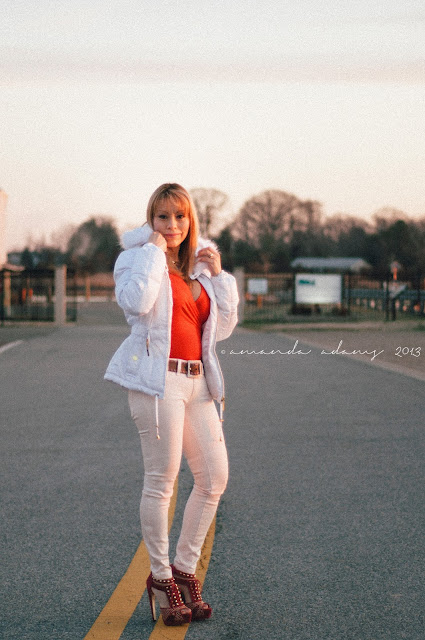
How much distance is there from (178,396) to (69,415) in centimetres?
615

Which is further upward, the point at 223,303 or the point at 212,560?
the point at 223,303

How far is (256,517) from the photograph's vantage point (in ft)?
17.3

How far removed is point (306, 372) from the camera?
14234 millimetres

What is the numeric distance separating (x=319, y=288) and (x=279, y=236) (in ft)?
254

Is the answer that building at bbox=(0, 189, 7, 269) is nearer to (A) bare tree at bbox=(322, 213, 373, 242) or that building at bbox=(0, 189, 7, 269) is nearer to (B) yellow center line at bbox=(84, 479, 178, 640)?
(B) yellow center line at bbox=(84, 479, 178, 640)

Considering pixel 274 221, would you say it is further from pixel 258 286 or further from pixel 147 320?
pixel 147 320

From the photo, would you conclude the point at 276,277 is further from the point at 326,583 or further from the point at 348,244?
the point at 348,244

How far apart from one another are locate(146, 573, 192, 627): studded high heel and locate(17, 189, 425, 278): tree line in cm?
8875

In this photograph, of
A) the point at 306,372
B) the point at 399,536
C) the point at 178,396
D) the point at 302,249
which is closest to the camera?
the point at 178,396

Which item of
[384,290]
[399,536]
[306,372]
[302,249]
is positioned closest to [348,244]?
[302,249]

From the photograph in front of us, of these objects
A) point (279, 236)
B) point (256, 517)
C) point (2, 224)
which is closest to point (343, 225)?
point (279, 236)

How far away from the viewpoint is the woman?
3.53 metres

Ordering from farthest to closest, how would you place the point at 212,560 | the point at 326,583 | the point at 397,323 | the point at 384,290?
the point at 384,290 < the point at 397,323 < the point at 212,560 < the point at 326,583

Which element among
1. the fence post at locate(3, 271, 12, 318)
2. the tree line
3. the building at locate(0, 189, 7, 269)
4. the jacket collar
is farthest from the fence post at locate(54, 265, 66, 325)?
the tree line
